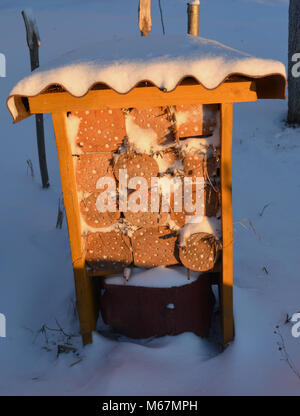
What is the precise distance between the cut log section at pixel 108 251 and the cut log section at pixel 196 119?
921mm

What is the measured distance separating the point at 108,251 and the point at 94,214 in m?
0.32

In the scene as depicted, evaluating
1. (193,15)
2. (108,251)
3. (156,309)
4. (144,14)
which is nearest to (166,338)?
(156,309)

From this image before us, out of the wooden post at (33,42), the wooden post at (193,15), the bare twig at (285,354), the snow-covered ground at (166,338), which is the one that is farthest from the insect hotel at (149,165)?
the wooden post at (33,42)

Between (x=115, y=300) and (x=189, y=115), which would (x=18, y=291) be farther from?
(x=189, y=115)

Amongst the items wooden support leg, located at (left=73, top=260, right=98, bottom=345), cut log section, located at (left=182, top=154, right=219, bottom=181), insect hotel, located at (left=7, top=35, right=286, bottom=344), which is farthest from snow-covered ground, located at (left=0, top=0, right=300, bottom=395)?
cut log section, located at (left=182, top=154, right=219, bottom=181)

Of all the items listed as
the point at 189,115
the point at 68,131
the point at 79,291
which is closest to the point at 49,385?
the point at 79,291

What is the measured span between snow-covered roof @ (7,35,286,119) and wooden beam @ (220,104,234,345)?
1.13ft

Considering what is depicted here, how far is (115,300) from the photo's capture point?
326cm

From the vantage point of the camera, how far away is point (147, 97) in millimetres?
2570

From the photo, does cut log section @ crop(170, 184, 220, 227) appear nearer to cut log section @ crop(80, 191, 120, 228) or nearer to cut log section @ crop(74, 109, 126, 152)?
Answer: cut log section @ crop(80, 191, 120, 228)

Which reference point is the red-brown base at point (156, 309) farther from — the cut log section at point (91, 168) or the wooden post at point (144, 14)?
the wooden post at point (144, 14)

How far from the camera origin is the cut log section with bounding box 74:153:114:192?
113 inches

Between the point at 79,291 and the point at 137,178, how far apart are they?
1010mm

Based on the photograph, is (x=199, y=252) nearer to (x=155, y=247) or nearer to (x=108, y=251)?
(x=155, y=247)
